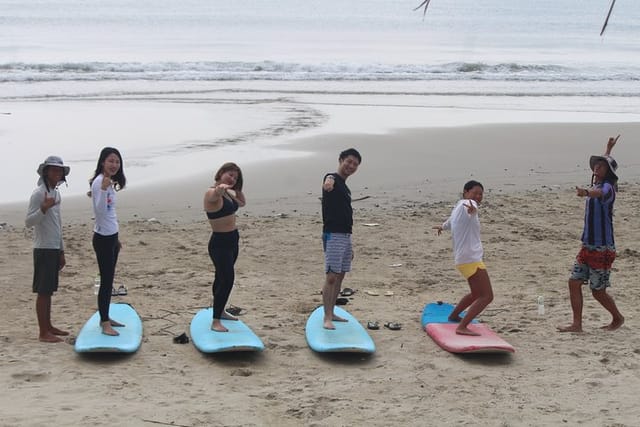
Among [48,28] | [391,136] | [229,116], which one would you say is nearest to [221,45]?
[48,28]

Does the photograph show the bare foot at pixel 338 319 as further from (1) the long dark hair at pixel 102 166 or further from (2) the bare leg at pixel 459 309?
(1) the long dark hair at pixel 102 166

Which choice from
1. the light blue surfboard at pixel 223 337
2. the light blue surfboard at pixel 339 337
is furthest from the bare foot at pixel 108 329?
the light blue surfboard at pixel 339 337

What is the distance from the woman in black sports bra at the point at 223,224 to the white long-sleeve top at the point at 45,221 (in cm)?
112

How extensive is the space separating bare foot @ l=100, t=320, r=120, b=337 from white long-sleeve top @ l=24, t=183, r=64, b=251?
0.67 meters

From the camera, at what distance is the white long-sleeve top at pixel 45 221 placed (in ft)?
19.9

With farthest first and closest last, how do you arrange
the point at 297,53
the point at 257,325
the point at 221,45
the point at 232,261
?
1. the point at 221,45
2. the point at 297,53
3. the point at 257,325
4. the point at 232,261

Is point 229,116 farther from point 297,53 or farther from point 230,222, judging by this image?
point 297,53

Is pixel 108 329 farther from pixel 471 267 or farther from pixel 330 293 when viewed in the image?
pixel 471 267

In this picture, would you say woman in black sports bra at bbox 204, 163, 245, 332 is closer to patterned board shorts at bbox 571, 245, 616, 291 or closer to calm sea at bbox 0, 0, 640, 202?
patterned board shorts at bbox 571, 245, 616, 291

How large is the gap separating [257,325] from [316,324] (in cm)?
54

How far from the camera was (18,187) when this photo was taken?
1195cm

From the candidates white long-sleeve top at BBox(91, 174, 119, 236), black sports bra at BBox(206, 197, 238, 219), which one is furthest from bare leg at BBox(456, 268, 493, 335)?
white long-sleeve top at BBox(91, 174, 119, 236)

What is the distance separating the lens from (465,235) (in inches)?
255

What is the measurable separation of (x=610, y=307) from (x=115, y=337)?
12.9 ft
